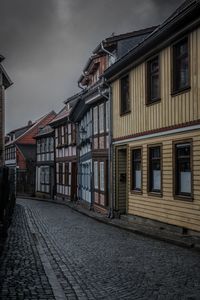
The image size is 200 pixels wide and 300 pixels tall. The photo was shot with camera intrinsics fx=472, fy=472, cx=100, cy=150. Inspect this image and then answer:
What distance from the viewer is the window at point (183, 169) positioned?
12.8 m

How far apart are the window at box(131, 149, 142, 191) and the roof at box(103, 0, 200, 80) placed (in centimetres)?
317

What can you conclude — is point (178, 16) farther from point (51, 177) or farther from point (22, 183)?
point (22, 183)

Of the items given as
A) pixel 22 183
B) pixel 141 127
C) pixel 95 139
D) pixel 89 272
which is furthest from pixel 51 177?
pixel 89 272

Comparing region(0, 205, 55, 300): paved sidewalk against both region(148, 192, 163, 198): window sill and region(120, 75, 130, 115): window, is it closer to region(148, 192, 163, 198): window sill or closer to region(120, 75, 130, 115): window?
region(148, 192, 163, 198): window sill

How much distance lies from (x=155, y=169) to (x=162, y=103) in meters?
2.22

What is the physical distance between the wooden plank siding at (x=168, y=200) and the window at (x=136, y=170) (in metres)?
0.27

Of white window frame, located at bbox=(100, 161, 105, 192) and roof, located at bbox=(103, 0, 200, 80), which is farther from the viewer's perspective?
white window frame, located at bbox=(100, 161, 105, 192)

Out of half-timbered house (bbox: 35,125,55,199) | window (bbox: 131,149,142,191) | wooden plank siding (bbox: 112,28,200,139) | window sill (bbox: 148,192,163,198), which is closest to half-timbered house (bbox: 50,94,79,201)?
half-timbered house (bbox: 35,125,55,199)

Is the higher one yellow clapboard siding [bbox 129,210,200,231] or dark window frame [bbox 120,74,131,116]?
dark window frame [bbox 120,74,131,116]

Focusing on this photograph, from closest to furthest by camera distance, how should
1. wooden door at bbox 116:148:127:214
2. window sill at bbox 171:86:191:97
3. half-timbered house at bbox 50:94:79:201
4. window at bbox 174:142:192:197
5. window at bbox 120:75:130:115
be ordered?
window sill at bbox 171:86:191:97, window at bbox 174:142:192:197, window at bbox 120:75:130:115, wooden door at bbox 116:148:127:214, half-timbered house at bbox 50:94:79:201

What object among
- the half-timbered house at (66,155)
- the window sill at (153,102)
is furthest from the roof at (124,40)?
the half-timbered house at (66,155)

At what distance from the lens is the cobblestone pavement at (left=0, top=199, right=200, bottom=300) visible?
7.00 metres

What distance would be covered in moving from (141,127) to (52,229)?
4.68 meters

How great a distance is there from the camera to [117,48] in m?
20.2
